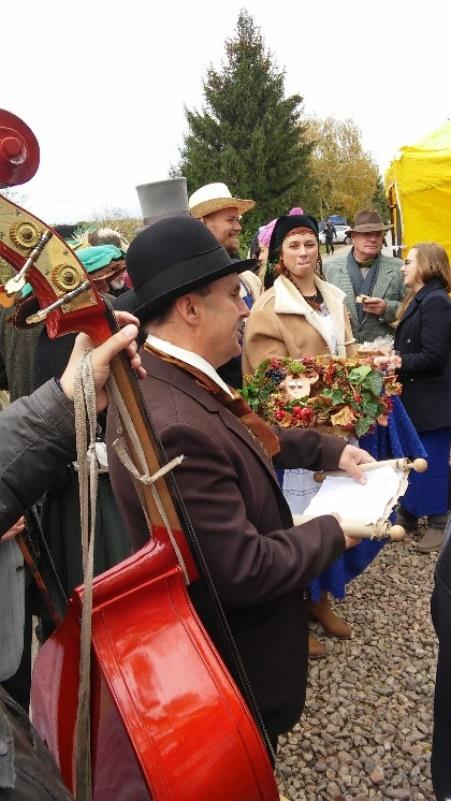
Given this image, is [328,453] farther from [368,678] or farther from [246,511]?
[368,678]

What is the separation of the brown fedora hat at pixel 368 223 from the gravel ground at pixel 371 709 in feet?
9.76

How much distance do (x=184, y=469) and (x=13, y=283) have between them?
2.22 feet

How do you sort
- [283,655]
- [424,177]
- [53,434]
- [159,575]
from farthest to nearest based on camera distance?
[424,177]
[283,655]
[159,575]
[53,434]

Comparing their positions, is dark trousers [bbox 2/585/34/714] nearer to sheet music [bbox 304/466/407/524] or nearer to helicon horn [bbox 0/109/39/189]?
sheet music [bbox 304/466/407/524]

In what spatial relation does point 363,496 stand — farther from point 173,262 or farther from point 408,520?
point 408,520

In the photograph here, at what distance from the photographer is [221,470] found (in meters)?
1.49

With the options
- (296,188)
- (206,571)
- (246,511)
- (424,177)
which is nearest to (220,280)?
(246,511)

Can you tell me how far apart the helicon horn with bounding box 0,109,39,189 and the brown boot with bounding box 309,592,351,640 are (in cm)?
286

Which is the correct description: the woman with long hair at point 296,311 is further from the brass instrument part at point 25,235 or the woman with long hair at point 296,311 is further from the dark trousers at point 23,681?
the brass instrument part at point 25,235

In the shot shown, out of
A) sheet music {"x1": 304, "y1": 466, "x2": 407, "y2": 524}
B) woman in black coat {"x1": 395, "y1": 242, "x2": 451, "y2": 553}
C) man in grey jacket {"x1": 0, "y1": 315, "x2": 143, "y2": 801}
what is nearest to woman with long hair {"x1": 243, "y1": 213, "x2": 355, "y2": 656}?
woman in black coat {"x1": 395, "y1": 242, "x2": 451, "y2": 553}

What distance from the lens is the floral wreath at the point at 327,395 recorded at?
2807 mm

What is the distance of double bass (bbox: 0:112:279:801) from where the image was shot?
1.07m

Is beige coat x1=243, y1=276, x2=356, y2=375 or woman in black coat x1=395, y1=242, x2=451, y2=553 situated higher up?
beige coat x1=243, y1=276, x2=356, y2=375

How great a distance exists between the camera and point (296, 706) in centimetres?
183
